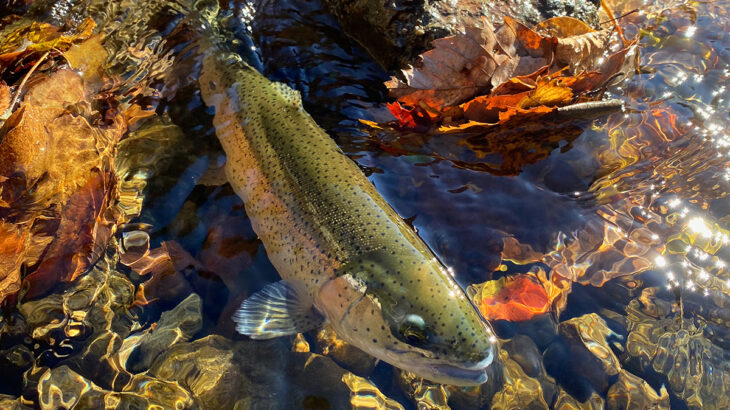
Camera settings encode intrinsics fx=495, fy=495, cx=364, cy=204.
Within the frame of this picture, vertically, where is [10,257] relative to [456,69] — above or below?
below

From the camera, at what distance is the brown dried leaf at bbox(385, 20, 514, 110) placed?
12.4ft

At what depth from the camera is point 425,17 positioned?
14.8ft

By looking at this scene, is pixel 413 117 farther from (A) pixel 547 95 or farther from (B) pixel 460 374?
(B) pixel 460 374

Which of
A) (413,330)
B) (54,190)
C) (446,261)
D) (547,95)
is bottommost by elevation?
(446,261)

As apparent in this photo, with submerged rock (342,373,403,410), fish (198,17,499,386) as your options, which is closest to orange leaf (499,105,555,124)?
fish (198,17,499,386)

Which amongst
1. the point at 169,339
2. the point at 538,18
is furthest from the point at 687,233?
the point at 169,339

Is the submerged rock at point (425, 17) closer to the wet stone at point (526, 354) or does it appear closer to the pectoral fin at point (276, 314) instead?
the pectoral fin at point (276, 314)

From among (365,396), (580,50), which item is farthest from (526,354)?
(580,50)

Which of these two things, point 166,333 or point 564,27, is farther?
point 564,27

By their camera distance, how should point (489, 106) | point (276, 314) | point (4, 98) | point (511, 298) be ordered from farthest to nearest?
point (489, 106) → point (4, 98) → point (511, 298) → point (276, 314)

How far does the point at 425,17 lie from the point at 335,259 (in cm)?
260

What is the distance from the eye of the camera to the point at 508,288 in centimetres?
347

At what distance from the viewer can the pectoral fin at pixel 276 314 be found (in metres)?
3.17

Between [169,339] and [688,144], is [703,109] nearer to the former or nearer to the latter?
[688,144]
